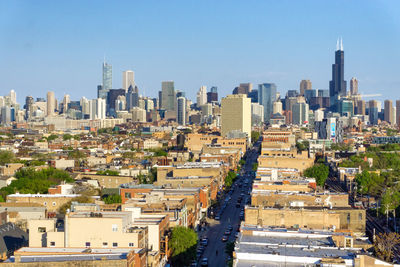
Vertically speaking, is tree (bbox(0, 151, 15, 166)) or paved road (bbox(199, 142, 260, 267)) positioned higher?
tree (bbox(0, 151, 15, 166))

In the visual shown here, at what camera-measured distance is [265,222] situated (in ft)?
156

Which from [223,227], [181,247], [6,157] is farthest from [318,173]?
[6,157]

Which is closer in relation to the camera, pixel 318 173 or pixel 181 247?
pixel 181 247

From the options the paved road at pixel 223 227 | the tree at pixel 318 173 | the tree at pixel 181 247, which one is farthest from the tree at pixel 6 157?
the tree at pixel 181 247

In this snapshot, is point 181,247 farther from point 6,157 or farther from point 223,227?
point 6,157

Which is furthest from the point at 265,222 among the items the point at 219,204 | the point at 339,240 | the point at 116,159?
the point at 116,159

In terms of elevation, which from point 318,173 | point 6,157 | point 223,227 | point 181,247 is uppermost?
point 6,157

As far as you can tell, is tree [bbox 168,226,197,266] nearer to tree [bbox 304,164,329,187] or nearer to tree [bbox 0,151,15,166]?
tree [bbox 304,164,329,187]

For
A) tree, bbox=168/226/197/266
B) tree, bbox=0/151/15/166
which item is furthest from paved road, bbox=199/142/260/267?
tree, bbox=0/151/15/166

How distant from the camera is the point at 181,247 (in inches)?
1828

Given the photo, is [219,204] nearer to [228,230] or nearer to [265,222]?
[228,230]

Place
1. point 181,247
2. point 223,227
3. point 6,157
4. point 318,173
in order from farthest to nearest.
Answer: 1. point 6,157
2. point 318,173
3. point 223,227
4. point 181,247

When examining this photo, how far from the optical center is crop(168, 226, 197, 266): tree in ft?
151

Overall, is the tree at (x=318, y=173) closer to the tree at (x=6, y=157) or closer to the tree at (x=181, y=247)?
the tree at (x=181, y=247)
